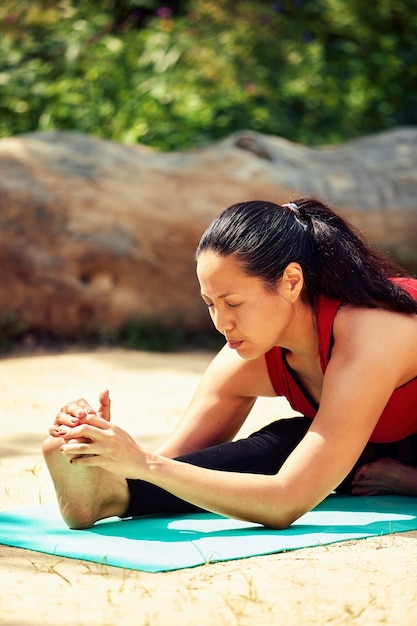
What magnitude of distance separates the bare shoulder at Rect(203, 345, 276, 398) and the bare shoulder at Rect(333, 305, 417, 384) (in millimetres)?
438

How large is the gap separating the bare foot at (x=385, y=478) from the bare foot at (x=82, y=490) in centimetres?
84

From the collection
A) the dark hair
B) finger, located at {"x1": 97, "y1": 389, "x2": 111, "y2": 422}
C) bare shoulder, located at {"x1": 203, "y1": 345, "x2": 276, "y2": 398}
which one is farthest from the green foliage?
finger, located at {"x1": 97, "y1": 389, "x2": 111, "y2": 422}

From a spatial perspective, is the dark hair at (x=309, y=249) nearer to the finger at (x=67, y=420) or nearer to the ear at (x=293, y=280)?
the ear at (x=293, y=280)

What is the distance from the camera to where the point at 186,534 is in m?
3.31

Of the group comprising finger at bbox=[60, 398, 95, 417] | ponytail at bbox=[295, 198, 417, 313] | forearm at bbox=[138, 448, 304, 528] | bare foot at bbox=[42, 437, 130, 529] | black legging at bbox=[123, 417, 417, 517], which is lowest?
black legging at bbox=[123, 417, 417, 517]

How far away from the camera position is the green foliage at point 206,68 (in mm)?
9406

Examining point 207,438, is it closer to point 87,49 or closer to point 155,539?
point 155,539

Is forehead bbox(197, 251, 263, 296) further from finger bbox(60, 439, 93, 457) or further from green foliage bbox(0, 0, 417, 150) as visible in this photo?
green foliage bbox(0, 0, 417, 150)

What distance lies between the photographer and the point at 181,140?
30.2 ft

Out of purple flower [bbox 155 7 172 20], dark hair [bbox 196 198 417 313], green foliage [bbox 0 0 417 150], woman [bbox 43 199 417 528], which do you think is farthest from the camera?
purple flower [bbox 155 7 172 20]

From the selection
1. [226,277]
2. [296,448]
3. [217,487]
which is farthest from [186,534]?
[226,277]

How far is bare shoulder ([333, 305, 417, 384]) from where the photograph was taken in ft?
10.9

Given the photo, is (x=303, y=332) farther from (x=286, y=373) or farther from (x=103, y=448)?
(x=103, y=448)

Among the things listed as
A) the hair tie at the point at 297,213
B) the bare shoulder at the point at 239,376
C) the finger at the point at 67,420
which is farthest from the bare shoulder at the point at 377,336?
the finger at the point at 67,420
